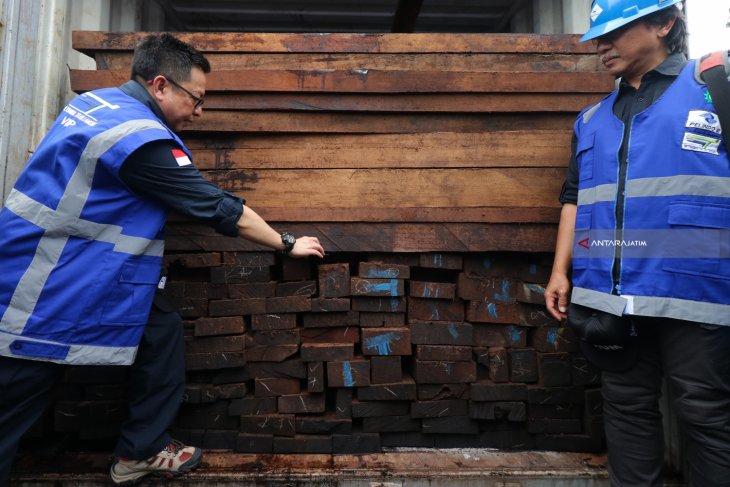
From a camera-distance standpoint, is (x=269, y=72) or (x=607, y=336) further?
(x=269, y=72)

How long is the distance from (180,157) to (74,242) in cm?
57

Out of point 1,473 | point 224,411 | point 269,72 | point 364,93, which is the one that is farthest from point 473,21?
point 1,473

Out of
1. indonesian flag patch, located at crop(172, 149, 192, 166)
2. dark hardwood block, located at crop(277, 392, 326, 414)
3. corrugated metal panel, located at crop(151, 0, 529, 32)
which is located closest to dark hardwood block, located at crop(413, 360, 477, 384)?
dark hardwood block, located at crop(277, 392, 326, 414)

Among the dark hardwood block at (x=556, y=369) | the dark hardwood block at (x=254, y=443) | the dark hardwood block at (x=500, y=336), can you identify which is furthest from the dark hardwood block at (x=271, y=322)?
the dark hardwood block at (x=556, y=369)

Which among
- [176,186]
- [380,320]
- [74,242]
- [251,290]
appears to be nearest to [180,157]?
[176,186]

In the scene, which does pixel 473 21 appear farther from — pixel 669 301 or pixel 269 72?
pixel 669 301

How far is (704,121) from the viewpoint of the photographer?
65.4 inches

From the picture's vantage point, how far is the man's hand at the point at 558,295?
2.10 meters

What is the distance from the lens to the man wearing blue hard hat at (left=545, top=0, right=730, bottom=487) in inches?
64.5

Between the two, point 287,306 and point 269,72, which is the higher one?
point 269,72

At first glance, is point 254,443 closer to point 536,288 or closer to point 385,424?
point 385,424

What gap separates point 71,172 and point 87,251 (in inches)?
13.4

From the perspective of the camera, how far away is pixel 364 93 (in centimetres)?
249

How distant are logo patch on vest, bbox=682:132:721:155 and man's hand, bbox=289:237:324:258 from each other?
1637 millimetres
